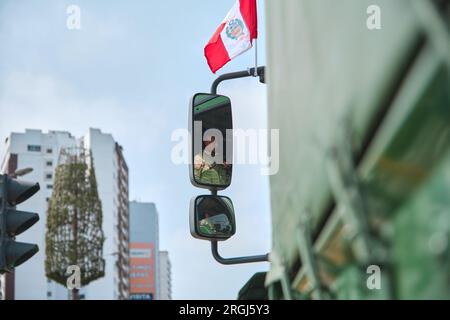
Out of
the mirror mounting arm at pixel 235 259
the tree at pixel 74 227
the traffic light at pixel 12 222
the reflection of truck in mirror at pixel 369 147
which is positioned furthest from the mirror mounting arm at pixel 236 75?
the tree at pixel 74 227

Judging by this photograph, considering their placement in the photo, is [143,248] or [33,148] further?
[143,248]

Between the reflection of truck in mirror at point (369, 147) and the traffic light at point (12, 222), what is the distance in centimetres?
425

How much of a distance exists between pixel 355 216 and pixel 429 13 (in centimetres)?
54

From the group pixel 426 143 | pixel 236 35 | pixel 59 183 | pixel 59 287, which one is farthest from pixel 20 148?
pixel 426 143

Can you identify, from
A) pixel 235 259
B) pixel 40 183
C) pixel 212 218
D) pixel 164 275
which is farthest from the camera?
pixel 164 275

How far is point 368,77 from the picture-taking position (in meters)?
1.65

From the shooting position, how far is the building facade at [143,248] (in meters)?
151

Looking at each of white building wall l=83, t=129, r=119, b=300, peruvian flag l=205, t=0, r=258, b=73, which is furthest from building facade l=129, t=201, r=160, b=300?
peruvian flag l=205, t=0, r=258, b=73

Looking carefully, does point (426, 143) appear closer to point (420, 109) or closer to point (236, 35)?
point (420, 109)

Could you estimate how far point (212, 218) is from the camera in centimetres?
408

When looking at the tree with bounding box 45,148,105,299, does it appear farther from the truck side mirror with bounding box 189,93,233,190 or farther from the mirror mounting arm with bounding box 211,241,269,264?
the truck side mirror with bounding box 189,93,233,190

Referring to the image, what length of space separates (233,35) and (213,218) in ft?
14.4

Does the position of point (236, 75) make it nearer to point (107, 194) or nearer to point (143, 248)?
point (107, 194)

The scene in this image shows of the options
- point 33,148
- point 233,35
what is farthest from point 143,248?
point 233,35
